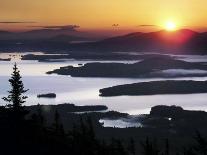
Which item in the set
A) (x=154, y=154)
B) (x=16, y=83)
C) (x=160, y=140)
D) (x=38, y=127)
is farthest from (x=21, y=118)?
(x=160, y=140)

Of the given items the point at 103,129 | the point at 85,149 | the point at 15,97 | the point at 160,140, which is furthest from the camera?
the point at 103,129

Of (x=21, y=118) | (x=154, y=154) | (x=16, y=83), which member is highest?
(x=16, y=83)

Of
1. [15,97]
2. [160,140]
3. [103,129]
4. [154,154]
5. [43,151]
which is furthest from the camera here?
[103,129]

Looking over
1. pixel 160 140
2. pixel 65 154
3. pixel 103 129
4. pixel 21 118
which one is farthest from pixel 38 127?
pixel 103 129

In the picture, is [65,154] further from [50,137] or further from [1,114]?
[1,114]

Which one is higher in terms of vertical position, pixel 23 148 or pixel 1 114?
pixel 1 114

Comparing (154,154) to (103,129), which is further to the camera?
(103,129)

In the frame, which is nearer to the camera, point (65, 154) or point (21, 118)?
point (65, 154)

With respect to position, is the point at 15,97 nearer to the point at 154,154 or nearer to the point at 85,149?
the point at 154,154

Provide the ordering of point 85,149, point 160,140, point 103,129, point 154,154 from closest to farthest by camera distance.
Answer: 1. point 85,149
2. point 154,154
3. point 160,140
4. point 103,129
